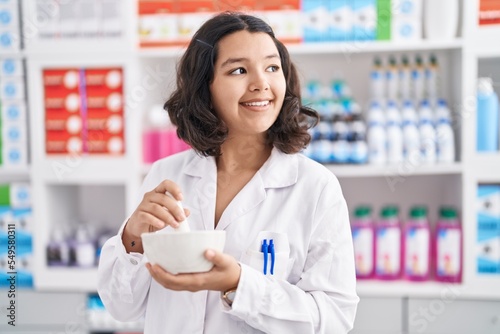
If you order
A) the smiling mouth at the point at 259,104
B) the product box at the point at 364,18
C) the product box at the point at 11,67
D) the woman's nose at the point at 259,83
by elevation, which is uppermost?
the product box at the point at 364,18

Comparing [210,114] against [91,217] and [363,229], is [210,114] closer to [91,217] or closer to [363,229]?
[363,229]

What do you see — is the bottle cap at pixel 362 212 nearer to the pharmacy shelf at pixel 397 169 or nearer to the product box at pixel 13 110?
the pharmacy shelf at pixel 397 169

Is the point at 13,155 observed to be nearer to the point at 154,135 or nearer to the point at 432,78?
the point at 154,135

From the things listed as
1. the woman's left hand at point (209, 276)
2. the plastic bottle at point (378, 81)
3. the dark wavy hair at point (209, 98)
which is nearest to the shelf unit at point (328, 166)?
the plastic bottle at point (378, 81)

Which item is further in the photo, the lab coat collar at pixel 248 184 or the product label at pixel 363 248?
the product label at pixel 363 248

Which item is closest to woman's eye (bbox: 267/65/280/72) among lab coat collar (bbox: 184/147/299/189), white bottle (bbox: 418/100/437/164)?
lab coat collar (bbox: 184/147/299/189)

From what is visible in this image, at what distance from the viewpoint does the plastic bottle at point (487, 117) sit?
2.20 metres

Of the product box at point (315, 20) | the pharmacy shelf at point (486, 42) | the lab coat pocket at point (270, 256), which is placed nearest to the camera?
the lab coat pocket at point (270, 256)

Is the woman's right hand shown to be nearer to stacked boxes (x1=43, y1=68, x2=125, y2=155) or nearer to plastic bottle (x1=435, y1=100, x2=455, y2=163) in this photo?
stacked boxes (x1=43, y1=68, x2=125, y2=155)

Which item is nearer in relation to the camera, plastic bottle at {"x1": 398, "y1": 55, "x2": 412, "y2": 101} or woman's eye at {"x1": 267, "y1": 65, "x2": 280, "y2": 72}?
woman's eye at {"x1": 267, "y1": 65, "x2": 280, "y2": 72}

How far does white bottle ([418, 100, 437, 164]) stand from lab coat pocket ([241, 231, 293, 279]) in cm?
135

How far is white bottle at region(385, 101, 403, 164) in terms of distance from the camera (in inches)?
88.0

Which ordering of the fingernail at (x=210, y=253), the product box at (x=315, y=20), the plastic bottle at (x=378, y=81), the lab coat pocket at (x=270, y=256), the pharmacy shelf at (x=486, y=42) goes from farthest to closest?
the plastic bottle at (x=378, y=81)
the product box at (x=315, y=20)
the pharmacy shelf at (x=486, y=42)
the lab coat pocket at (x=270, y=256)
the fingernail at (x=210, y=253)

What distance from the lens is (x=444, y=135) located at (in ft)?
7.27
